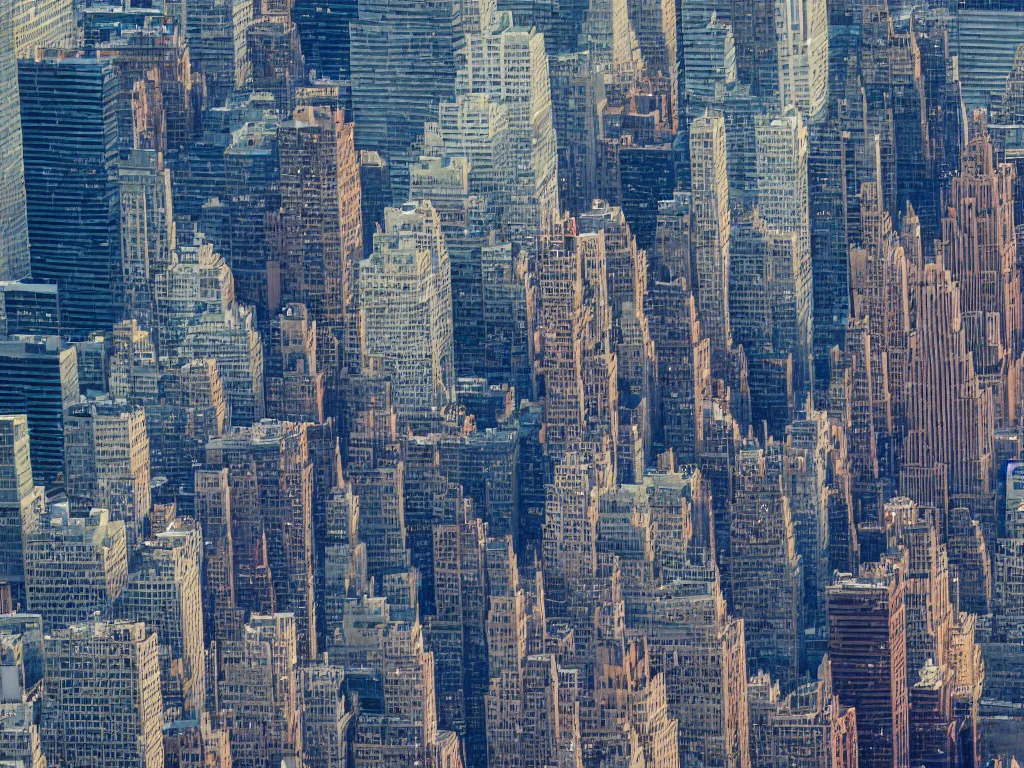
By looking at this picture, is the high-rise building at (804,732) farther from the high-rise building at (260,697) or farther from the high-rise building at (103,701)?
the high-rise building at (103,701)

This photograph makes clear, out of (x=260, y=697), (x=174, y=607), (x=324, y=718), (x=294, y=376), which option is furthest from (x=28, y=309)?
(x=324, y=718)

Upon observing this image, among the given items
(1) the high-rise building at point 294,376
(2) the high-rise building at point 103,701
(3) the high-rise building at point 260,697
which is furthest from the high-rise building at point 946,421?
(2) the high-rise building at point 103,701

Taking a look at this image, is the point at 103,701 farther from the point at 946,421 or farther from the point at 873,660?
the point at 946,421

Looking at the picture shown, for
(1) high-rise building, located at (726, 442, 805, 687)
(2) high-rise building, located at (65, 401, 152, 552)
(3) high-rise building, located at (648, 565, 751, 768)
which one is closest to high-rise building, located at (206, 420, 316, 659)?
(2) high-rise building, located at (65, 401, 152, 552)

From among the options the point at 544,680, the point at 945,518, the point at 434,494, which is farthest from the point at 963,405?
the point at 544,680

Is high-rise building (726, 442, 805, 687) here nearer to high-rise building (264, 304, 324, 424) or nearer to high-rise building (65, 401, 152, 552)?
high-rise building (264, 304, 324, 424)

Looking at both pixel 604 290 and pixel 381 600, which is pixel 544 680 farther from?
pixel 604 290
